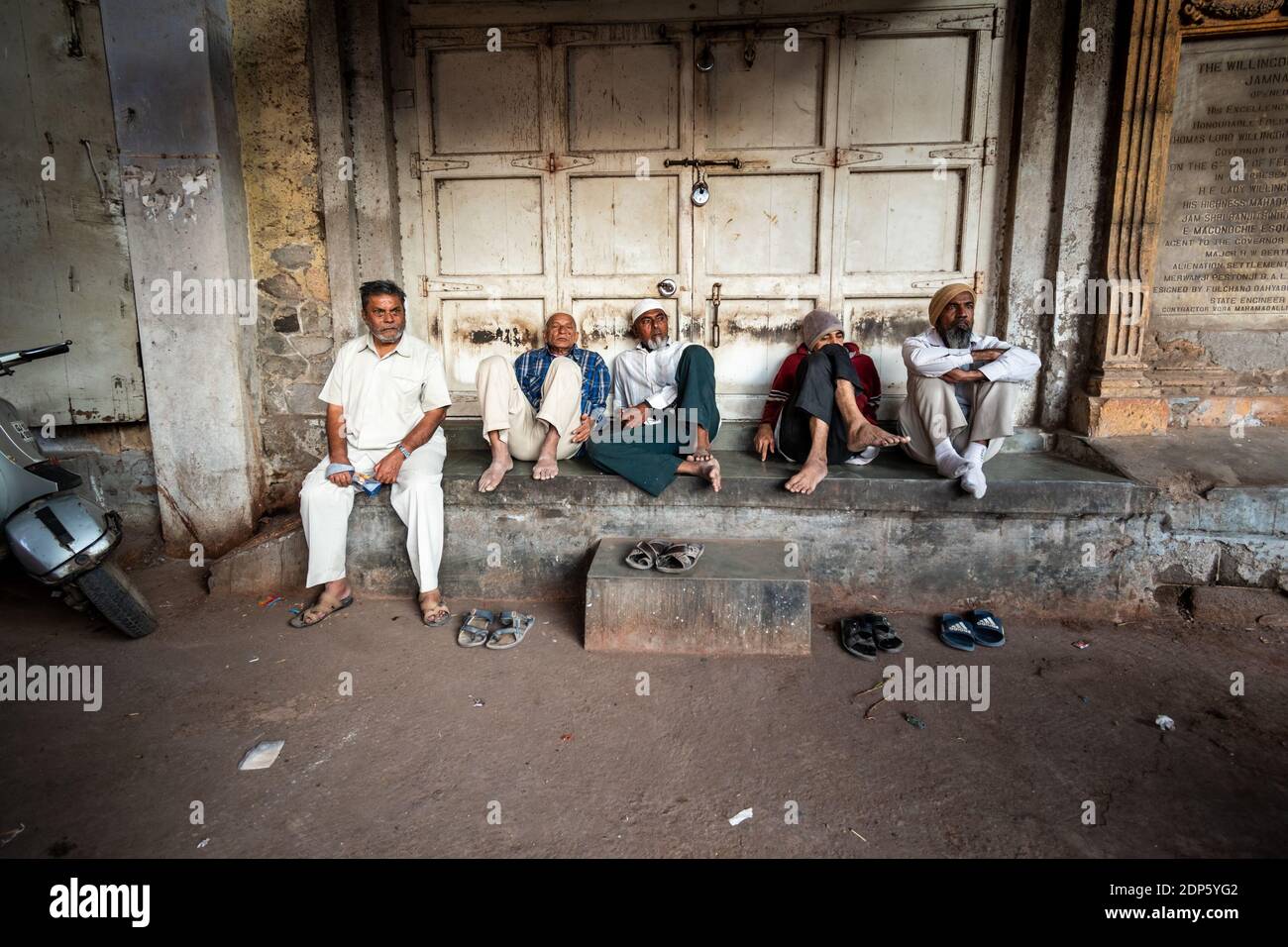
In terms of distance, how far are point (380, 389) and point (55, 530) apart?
1414 millimetres

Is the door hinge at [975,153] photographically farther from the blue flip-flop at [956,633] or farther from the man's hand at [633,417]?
the blue flip-flop at [956,633]

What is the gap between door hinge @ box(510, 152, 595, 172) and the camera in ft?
13.8

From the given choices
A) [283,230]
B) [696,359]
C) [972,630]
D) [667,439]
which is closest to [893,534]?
[972,630]

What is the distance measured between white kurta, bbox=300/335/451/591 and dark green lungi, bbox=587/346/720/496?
849 mm

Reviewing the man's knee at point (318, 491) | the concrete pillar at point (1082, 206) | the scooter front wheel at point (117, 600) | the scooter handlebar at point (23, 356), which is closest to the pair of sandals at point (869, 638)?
the concrete pillar at point (1082, 206)

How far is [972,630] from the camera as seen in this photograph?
3.12 metres

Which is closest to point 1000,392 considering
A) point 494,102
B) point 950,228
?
point 950,228

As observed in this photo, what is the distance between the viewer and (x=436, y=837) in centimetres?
192

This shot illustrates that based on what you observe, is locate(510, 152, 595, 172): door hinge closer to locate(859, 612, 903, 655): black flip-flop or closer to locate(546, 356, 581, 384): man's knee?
locate(546, 356, 581, 384): man's knee

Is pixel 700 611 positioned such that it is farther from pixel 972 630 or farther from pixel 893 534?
pixel 972 630

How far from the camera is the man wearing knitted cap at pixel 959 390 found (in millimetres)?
3420

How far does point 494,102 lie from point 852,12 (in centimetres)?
215

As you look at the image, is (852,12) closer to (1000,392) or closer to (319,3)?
(1000,392)

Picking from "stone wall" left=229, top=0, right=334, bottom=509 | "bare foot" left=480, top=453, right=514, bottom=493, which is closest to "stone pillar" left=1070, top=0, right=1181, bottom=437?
"bare foot" left=480, top=453, right=514, bottom=493
